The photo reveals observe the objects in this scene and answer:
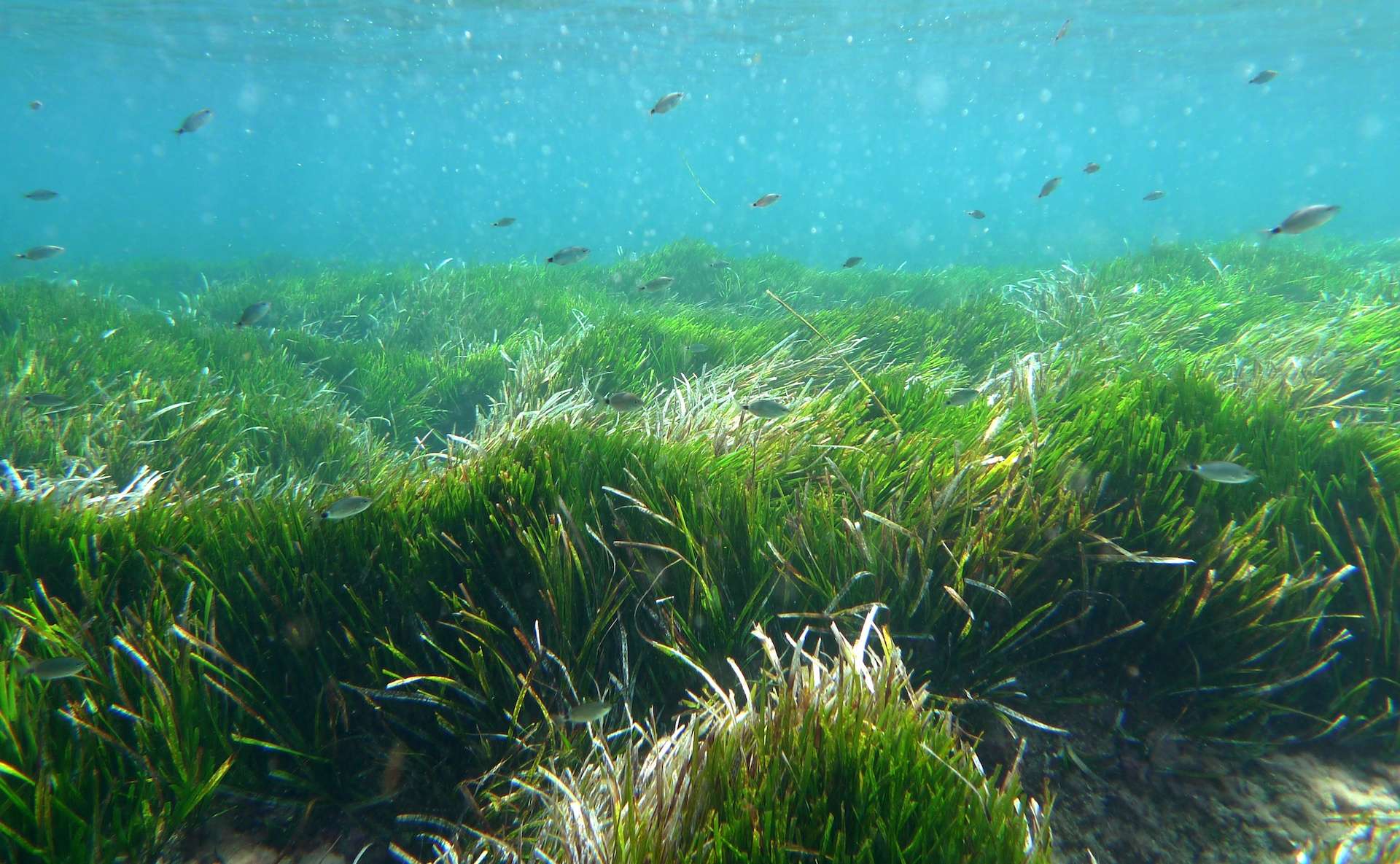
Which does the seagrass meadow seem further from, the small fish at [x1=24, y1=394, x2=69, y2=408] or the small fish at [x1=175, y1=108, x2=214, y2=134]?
the small fish at [x1=175, y1=108, x2=214, y2=134]

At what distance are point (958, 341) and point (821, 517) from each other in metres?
5.72

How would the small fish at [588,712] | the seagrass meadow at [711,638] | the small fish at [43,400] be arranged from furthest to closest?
the small fish at [43,400], the small fish at [588,712], the seagrass meadow at [711,638]

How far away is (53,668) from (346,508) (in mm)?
769

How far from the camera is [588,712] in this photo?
1704 mm

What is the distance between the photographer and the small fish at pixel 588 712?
1.68 meters

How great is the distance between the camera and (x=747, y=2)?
91.5ft

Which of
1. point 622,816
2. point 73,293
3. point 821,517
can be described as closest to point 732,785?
point 622,816

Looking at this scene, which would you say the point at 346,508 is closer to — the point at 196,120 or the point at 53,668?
the point at 53,668

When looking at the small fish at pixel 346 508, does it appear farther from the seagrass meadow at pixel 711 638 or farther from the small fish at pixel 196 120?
the small fish at pixel 196 120

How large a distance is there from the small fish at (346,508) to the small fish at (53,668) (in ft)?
2.16

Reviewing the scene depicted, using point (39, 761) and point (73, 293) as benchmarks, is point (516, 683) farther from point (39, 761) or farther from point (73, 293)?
point (73, 293)

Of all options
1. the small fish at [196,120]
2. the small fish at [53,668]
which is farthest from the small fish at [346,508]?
the small fish at [196,120]

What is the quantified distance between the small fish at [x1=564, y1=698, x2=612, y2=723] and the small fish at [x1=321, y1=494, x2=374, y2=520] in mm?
1005

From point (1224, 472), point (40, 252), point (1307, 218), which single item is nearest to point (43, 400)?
point (40, 252)
